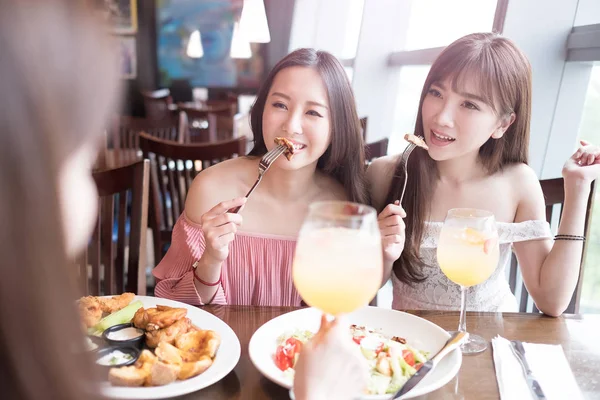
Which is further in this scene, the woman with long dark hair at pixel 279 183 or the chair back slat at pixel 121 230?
the chair back slat at pixel 121 230

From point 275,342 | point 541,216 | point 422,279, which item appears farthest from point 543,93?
point 275,342

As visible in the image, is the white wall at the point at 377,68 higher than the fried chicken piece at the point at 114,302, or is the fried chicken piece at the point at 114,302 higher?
the white wall at the point at 377,68

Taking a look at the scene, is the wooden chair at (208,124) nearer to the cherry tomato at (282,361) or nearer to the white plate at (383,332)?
the white plate at (383,332)

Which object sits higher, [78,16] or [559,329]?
[78,16]

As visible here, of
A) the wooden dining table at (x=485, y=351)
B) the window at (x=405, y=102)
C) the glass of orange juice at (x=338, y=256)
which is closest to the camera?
the glass of orange juice at (x=338, y=256)

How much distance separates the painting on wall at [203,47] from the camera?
8484mm

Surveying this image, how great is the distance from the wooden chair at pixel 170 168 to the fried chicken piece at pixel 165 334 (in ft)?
4.95

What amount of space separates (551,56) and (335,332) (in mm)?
2237

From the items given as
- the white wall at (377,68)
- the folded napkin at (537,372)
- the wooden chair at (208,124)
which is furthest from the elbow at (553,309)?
the white wall at (377,68)

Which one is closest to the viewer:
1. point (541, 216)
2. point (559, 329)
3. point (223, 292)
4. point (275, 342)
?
point (275, 342)

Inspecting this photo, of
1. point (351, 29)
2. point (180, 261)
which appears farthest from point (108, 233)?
point (351, 29)

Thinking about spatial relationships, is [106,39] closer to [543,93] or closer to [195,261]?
[195,261]

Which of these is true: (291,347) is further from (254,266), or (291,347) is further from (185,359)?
(254,266)

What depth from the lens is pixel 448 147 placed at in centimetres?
170
